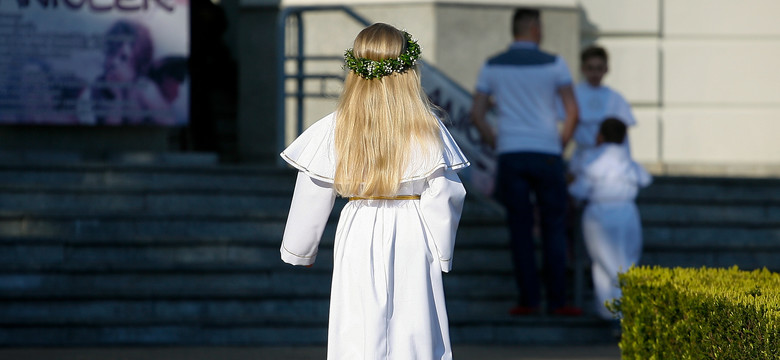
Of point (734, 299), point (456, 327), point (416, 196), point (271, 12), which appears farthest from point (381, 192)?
point (271, 12)

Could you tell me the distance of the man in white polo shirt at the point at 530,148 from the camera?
7.45 meters

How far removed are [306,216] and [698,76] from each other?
28.0ft

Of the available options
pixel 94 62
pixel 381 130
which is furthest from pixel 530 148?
pixel 94 62

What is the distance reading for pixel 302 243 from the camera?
173 inches

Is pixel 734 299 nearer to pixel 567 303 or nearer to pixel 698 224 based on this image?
pixel 567 303

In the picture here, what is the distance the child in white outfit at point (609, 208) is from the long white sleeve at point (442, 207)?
3423 mm

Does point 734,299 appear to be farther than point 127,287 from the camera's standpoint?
No

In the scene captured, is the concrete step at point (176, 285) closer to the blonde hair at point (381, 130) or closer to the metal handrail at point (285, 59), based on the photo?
the metal handrail at point (285, 59)

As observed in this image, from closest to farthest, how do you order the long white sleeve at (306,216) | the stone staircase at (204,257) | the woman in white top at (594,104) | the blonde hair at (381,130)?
the blonde hair at (381,130), the long white sleeve at (306,216), the stone staircase at (204,257), the woman in white top at (594,104)

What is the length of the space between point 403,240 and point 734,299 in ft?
4.06

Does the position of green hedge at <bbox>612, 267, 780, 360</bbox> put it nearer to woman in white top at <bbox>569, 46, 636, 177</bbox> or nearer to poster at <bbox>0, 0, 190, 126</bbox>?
woman in white top at <bbox>569, 46, 636, 177</bbox>

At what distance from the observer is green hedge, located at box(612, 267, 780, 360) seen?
13.9 feet

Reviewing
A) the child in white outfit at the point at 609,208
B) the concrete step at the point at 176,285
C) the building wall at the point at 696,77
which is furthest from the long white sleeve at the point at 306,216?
the building wall at the point at 696,77

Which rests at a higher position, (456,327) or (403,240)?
(403,240)
